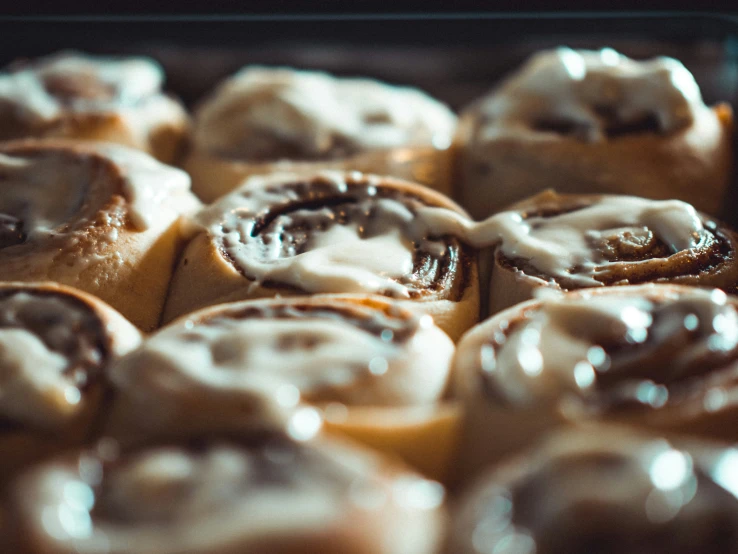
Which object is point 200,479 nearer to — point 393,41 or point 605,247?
point 605,247

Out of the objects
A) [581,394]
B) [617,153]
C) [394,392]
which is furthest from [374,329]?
[617,153]

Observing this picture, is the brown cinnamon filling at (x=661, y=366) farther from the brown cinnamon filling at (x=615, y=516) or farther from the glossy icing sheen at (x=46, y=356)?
the glossy icing sheen at (x=46, y=356)

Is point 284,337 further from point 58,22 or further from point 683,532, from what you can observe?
point 58,22

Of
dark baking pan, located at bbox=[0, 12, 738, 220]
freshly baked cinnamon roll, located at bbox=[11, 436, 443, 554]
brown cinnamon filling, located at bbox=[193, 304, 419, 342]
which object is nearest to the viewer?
freshly baked cinnamon roll, located at bbox=[11, 436, 443, 554]

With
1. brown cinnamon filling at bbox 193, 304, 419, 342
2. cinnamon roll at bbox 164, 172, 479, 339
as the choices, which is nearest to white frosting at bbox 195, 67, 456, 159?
cinnamon roll at bbox 164, 172, 479, 339

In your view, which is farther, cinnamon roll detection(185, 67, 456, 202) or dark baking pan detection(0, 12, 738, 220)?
dark baking pan detection(0, 12, 738, 220)

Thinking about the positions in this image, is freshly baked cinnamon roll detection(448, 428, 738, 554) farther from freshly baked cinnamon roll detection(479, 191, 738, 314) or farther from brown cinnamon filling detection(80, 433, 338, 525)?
freshly baked cinnamon roll detection(479, 191, 738, 314)

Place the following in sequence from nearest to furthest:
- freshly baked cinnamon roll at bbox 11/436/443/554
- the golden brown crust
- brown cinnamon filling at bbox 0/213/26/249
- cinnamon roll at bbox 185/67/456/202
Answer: freshly baked cinnamon roll at bbox 11/436/443/554 < brown cinnamon filling at bbox 0/213/26/249 < the golden brown crust < cinnamon roll at bbox 185/67/456/202

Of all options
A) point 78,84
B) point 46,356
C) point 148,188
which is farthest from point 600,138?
point 78,84
